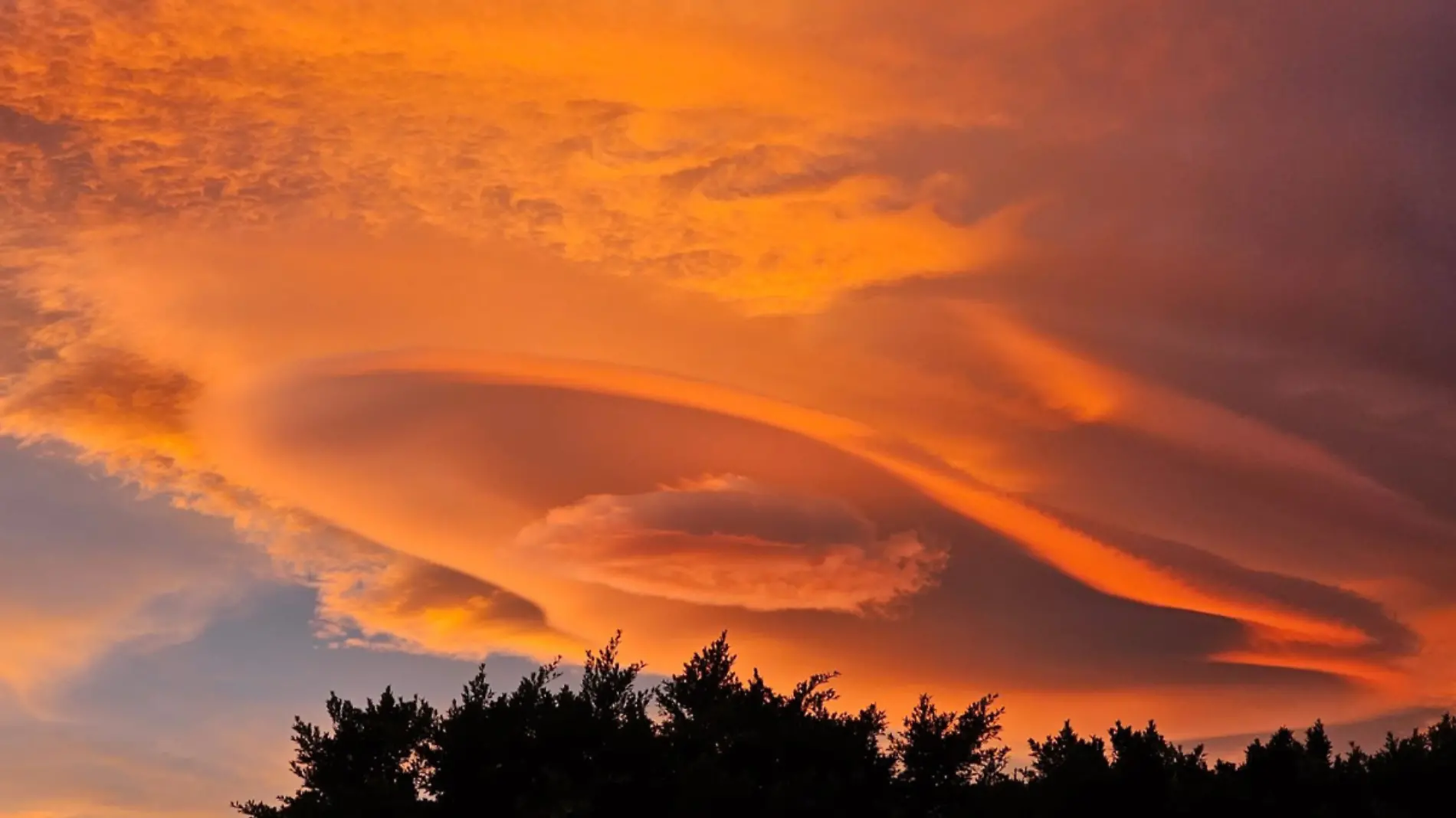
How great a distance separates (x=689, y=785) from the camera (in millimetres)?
42969

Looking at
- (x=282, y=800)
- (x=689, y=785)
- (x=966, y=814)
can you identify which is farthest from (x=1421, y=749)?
(x=282, y=800)

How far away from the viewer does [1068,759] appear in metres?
41.0

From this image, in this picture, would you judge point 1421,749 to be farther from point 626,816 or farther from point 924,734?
point 626,816

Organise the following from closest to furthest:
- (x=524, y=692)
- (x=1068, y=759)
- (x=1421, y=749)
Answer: (x=1421, y=749), (x=1068, y=759), (x=524, y=692)

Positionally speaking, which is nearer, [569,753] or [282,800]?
[569,753]

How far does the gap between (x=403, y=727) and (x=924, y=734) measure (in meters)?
18.0

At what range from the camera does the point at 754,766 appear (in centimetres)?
4784

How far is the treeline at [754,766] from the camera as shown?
3884cm

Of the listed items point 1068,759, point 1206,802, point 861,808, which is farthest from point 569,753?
point 1206,802

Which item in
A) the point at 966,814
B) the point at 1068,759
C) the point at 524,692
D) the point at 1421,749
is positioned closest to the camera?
the point at 1421,749

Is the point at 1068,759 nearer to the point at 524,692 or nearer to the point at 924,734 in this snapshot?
the point at 924,734

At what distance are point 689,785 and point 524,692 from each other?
7860mm

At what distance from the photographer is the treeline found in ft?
127

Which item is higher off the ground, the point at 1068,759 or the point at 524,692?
the point at 524,692
